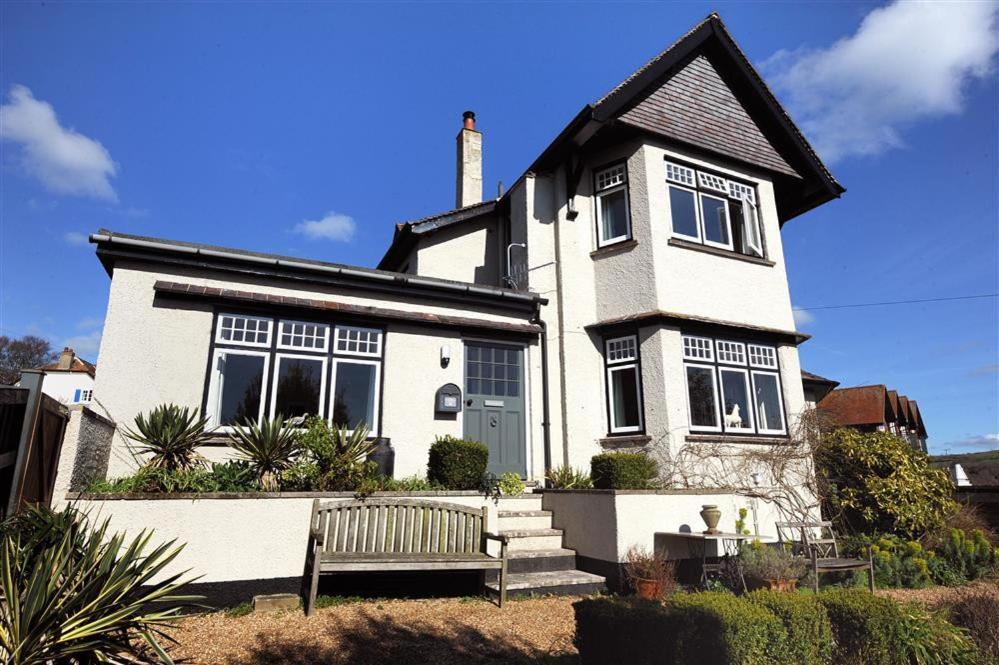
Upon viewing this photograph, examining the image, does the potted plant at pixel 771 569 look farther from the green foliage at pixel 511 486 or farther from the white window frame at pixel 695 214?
the white window frame at pixel 695 214

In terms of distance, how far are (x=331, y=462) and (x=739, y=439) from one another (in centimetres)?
745

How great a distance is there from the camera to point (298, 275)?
9180mm

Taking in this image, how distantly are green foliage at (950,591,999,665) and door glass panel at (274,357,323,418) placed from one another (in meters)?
8.44

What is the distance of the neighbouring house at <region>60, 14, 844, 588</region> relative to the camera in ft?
26.2

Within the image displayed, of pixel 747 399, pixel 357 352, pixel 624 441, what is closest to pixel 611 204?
pixel 747 399

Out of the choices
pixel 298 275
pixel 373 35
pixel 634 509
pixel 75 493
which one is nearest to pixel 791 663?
pixel 634 509

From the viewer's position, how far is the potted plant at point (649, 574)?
6637mm

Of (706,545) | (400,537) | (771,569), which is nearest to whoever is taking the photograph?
(400,537)

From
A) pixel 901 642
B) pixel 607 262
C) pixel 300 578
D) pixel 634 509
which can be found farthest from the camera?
pixel 607 262

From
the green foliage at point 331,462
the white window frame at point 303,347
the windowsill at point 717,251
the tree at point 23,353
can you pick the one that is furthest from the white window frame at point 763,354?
the tree at point 23,353

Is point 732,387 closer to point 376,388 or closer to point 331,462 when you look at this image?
point 376,388

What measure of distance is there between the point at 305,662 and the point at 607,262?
8.99 meters

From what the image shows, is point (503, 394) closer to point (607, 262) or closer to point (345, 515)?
point (607, 262)

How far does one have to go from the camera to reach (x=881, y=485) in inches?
395
